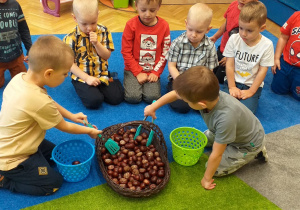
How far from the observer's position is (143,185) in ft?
5.26

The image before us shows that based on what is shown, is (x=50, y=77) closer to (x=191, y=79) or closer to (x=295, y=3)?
(x=191, y=79)

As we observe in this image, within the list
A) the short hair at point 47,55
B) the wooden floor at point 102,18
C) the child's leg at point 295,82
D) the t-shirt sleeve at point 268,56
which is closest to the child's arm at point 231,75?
the t-shirt sleeve at point 268,56

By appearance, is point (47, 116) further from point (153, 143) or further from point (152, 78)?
point (152, 78)

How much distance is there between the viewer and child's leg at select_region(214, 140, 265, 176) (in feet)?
5.67

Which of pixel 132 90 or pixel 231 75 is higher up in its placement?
pixel 231 75

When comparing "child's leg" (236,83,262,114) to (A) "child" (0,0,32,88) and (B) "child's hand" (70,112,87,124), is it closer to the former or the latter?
(B) "child's hand" (70,112,87,124)

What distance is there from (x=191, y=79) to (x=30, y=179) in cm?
97

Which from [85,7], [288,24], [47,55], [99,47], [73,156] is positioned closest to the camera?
[47,55]

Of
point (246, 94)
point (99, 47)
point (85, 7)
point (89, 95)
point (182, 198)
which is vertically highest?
point (85, 7)

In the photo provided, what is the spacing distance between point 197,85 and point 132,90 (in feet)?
3.37

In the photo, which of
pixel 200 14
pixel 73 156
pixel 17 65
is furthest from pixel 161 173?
pixel 17 65

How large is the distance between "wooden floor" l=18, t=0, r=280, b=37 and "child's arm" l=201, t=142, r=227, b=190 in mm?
2190

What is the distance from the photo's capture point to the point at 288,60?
2.48 m

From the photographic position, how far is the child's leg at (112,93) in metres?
2.27
